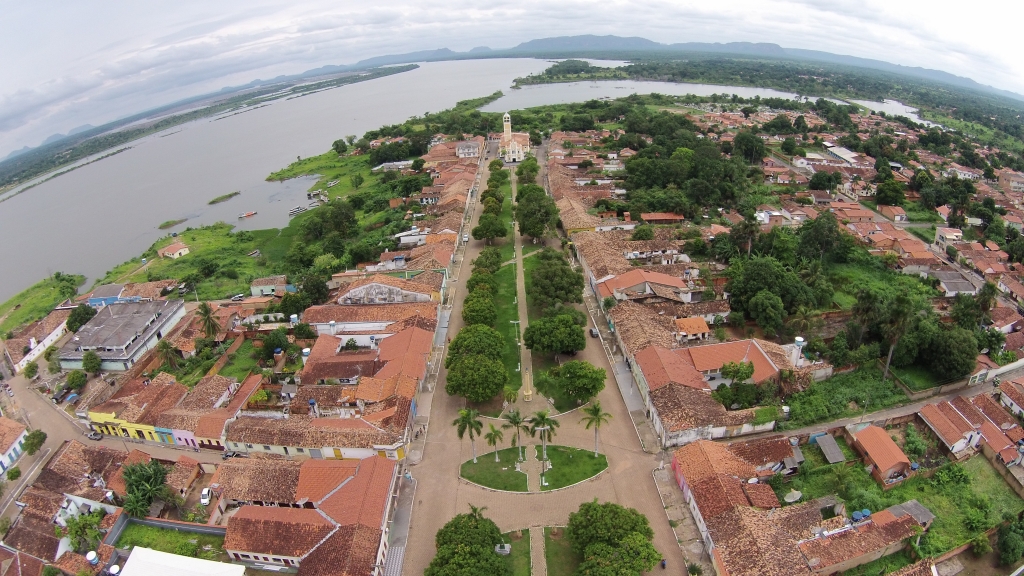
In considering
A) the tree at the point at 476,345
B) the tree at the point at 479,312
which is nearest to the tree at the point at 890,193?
the tree at the point at 479,312

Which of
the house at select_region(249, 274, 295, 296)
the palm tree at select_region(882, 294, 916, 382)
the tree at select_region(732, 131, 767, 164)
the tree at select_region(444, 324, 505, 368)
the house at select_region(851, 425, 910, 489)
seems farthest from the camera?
the tree at select_region(732, 131, 767, 164)

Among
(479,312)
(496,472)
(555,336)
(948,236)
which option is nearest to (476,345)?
(555,336)

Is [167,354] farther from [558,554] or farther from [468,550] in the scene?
[558,554]

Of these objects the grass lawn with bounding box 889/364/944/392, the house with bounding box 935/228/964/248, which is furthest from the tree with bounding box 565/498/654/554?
the house with bounding box 935/228/964/248

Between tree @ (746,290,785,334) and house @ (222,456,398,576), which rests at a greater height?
house @ (222,456,398,576)

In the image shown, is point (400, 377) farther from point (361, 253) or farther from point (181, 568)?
point (361, 253)

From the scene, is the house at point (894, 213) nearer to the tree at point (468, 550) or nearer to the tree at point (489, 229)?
the tree at point (489, 229)

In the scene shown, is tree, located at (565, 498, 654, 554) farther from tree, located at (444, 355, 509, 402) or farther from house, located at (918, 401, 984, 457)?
house, located at (918, 401, 984, 457)
